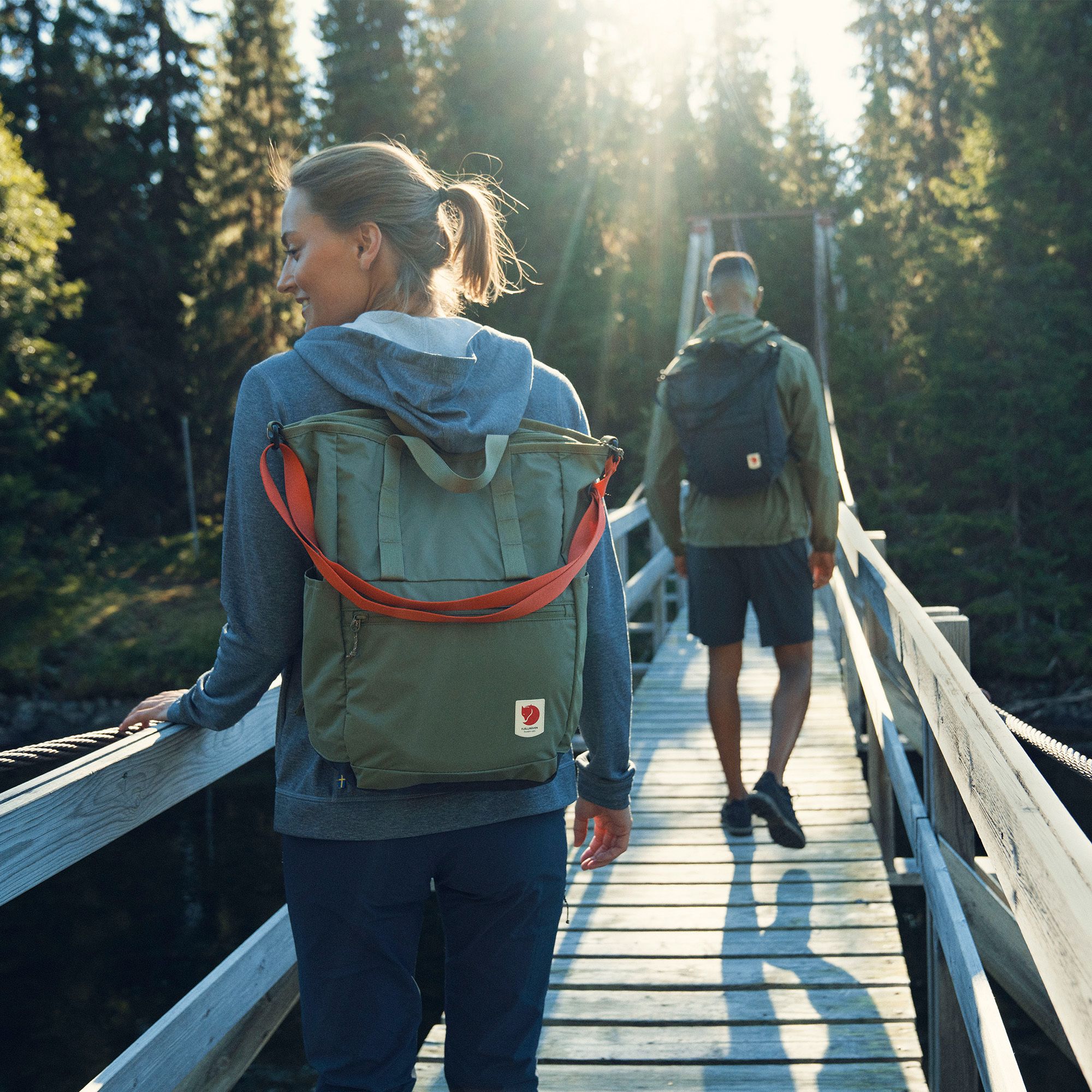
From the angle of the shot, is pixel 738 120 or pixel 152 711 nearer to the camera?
pixel 152 711

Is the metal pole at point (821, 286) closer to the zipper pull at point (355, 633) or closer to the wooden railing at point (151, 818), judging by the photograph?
the wooden railing at point (151, 818)

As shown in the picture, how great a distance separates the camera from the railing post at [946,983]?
97.7 inches

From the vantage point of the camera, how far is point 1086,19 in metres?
18.9

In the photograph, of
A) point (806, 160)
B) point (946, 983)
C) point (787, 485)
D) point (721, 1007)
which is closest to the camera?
point (946, 983)

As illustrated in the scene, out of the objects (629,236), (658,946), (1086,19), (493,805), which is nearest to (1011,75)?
(1086,19)

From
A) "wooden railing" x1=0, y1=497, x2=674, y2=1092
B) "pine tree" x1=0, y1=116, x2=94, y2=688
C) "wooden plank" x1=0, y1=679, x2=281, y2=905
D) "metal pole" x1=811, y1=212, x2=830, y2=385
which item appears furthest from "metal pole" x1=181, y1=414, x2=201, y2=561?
"wooden plank" x1=0, y1=679, x2=281, y2=905

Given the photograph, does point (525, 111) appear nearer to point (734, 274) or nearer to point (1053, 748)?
point (734, 274)

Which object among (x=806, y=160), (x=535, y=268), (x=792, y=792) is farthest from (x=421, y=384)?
(x=806, y=160)

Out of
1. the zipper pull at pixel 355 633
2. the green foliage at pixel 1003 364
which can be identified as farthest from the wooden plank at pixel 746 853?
the green foliage at pixel 1003 364

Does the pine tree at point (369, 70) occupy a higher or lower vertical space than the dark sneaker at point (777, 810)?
higher

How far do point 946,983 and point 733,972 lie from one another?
0.69 metres

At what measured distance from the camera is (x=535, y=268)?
47.9 feet

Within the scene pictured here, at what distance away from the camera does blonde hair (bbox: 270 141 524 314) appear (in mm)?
1415

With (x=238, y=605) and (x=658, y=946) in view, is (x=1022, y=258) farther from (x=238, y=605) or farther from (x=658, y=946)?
(x=238, y=605)
